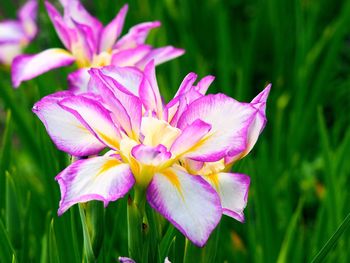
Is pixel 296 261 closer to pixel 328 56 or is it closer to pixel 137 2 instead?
pixel 328 56

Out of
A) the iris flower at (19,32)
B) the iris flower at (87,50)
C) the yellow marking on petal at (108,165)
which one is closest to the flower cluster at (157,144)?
the yellow marking on petal at (108,165)

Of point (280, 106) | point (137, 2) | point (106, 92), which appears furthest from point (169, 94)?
point (106, 92)

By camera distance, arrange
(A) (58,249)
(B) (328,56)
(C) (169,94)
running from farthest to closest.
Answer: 1. (B) (328,56)
2. (C) (169,94)
3. (A) (58,249)

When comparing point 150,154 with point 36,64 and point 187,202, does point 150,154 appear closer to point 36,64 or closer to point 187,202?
point 187,202

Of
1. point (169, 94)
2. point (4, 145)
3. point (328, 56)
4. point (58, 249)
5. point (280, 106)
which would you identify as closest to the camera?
point (58, 249)

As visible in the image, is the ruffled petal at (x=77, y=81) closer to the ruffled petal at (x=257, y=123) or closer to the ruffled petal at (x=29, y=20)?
the ruffled petal at (x=257, y=123)

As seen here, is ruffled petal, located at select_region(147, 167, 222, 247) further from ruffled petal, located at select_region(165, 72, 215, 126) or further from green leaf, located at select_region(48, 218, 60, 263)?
green leaf, located at select_region(48, 218, 60, 263)
